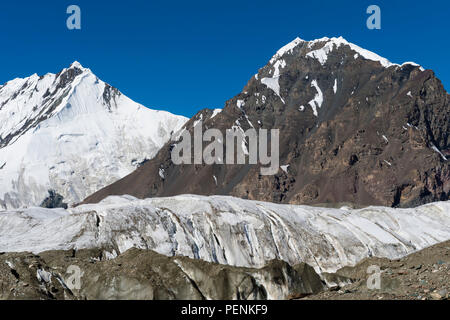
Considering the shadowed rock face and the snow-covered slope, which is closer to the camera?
the shadowed rock face

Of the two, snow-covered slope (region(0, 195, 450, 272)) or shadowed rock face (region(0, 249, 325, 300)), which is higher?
snow-covered slope (region(0, 195, 450, 272))

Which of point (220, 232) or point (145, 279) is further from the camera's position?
point (220, 232)

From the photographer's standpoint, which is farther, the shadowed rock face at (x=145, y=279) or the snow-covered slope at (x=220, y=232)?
the snow-covered slope at (x=220, y=232)

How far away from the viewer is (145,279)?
3338 centimetres

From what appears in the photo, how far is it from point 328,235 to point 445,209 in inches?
1379

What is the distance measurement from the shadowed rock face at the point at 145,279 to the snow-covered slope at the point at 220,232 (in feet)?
83.0

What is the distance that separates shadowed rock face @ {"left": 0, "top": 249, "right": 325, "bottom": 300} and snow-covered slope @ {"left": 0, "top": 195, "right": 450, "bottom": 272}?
2528 centimetres

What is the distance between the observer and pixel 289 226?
7556 cm

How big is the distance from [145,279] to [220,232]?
1505 inches

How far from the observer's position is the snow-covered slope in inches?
2562

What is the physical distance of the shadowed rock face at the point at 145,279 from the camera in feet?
104
